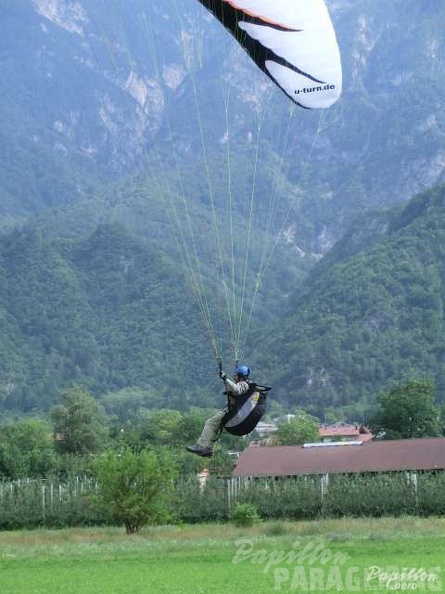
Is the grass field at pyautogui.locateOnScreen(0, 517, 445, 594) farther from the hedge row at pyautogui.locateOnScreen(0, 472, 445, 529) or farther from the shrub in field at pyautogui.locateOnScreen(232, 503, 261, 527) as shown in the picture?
the hedge row at pyautogui.locateOnScreen(0, 472, 445, 529)

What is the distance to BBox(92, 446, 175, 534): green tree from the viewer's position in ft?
120

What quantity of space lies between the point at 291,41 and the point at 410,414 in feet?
217

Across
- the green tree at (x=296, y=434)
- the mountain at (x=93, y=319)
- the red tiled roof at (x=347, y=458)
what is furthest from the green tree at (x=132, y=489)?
the mountain at (x=93, y=319)

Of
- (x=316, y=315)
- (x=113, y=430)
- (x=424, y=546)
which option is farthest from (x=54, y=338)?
(x=424, y=546)

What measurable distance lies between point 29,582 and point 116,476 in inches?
694

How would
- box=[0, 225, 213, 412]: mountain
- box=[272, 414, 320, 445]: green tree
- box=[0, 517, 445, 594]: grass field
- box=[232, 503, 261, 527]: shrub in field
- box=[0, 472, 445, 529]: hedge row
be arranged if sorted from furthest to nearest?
box=[0, 225, 213, 412]: mountain → box=[272, 414, 320, 445]: green tree → box=[0, 472, 445, 529]: hedge row → box=[232, 503, 261, 527]: shrub in field → box=[0, 517, 445, 594]: grass field

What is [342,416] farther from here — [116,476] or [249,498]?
[116,476]

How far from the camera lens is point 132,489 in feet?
121

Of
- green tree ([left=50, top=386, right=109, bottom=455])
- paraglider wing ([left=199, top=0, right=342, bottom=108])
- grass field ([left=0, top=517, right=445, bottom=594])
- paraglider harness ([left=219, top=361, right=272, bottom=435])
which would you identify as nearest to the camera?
paraglider harness ([left=219, top=361, right=272, bottom=435])

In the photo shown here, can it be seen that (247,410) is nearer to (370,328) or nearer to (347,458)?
(347,458)

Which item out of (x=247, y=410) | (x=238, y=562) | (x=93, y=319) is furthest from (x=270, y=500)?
(x=93, y=319)

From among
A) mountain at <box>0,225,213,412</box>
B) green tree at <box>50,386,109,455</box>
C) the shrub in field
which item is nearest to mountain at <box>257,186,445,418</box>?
mountain at <box>0,225,213,412</box>

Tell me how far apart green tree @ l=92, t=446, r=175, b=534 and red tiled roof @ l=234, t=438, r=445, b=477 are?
58.2 feet

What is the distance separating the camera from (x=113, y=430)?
327 ft
